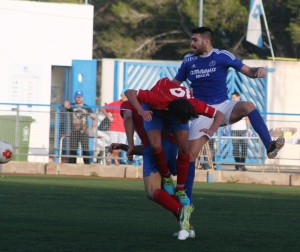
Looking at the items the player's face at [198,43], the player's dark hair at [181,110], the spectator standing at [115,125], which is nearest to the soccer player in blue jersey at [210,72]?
the player's face at [198,43]

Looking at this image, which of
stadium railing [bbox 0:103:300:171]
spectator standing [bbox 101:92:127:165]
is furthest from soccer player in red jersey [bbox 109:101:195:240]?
spectator standing [bbox 101:92:127:165]

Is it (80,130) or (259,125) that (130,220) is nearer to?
(259,125)

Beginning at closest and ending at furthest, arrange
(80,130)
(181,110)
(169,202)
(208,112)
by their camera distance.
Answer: (181,110) → (169,202) → (208,112) → (80,130)

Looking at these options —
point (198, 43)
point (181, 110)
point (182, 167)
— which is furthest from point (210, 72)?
point (181, 110)

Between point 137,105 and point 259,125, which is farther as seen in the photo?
point 259,125

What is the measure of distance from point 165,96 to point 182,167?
0.86 metres

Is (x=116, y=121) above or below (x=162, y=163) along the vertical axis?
above

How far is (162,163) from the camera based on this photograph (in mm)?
10797

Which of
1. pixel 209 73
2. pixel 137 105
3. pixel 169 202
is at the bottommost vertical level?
pixel 169 202

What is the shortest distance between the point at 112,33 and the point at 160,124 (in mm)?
47106

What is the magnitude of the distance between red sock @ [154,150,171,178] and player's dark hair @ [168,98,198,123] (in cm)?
46

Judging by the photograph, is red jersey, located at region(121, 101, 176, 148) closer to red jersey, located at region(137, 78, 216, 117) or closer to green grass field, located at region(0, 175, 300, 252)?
red jersey, located at region(137, 78, 216, 117)

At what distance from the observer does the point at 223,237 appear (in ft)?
34.5

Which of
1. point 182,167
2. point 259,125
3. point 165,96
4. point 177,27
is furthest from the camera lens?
point 177,27
